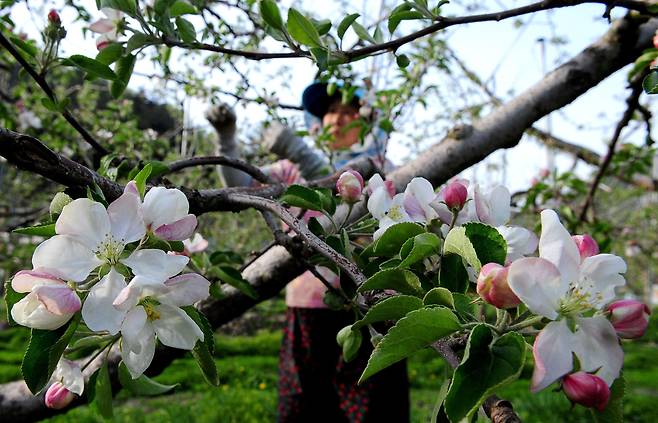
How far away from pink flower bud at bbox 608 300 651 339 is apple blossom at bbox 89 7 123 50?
863 mm

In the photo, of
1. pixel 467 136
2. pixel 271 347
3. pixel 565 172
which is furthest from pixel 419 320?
pixel 271 347

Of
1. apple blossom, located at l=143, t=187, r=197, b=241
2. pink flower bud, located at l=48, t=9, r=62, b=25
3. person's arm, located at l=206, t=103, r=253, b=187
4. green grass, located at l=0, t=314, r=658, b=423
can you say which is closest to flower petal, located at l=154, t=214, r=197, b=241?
apple blossom, located at l=143, t=187, r=197, b=241

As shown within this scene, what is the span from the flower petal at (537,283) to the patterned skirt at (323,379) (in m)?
1.71

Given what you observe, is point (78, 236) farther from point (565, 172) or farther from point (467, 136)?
point (565, 172)

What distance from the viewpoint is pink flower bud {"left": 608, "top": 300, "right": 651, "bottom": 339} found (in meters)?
0.46

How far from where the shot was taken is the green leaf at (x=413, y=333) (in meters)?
0.42

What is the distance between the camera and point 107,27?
0.97 meters

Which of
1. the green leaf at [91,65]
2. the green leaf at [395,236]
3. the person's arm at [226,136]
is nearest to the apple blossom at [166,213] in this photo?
the green leaf at [395,236]

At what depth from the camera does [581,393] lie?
42 centimetres

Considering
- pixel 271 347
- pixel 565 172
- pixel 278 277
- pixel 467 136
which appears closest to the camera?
pixel 278 277

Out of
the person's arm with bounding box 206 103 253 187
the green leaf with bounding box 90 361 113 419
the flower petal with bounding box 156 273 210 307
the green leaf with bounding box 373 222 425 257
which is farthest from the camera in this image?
the person's arm with bounding box 206 103 253 187

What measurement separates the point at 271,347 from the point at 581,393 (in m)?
7.01

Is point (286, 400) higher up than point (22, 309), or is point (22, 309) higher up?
point (22, 309)

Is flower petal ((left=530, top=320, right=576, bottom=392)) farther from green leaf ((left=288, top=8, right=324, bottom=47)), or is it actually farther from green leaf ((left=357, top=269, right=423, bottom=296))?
green leaf ((left=288, top=8, right=324, bottom=47))
